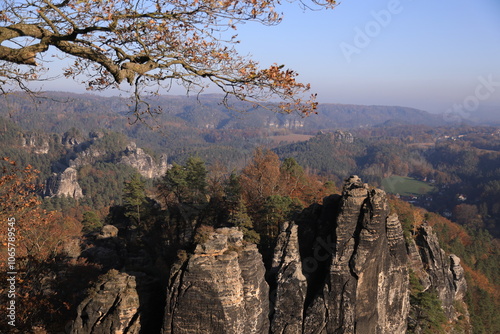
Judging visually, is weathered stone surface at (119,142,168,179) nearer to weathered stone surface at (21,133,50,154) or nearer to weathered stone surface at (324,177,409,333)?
weathered stone surface at (21,133,50,154)

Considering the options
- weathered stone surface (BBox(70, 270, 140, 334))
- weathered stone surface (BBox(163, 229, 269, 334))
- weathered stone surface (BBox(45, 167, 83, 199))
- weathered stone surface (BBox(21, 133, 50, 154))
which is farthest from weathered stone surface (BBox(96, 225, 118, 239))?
weathered stone surface (BBox(21, 133, 50, 154))

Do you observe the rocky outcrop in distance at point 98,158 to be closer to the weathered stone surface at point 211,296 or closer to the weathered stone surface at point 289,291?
the weathered stone surface at point 289,291

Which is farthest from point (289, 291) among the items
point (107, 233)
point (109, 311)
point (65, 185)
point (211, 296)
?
point (65, 185)

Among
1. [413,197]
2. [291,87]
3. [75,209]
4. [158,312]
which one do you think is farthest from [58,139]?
[291,87]

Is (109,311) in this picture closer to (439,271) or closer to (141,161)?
Answer: (439,271)

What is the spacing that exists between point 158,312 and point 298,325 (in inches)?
289

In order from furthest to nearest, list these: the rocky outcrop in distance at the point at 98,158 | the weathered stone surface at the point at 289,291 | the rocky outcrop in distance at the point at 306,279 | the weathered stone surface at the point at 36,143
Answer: the weathered stone surface at the point at 36,143
the rocky outcrop in distance at the point at 98,158
the weathered stone surface at the point at 289,291
the rocky outcrop in distance at the point at 306,279

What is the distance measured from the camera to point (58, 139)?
17262cm

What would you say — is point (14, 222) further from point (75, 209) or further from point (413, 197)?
point (413, 197)

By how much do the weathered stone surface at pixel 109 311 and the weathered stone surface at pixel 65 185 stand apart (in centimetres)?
11173

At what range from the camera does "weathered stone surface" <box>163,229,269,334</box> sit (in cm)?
1466

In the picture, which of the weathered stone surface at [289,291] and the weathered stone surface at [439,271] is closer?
the weathered stone surface at [289,291]

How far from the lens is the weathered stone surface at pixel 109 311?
15.7 m

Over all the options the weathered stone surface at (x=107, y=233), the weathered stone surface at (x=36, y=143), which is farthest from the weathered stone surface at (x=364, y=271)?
the weathered stone surface at (x=36, y=143)
